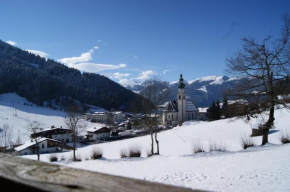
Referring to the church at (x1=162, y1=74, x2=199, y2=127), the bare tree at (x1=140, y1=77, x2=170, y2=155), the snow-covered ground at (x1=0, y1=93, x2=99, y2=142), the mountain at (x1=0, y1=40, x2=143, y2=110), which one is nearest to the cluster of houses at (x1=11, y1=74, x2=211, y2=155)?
the church at (x1=162, y1=74, x2=199, y2=127)

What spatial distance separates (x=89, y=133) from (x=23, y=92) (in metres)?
100

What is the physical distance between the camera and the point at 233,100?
547 inches

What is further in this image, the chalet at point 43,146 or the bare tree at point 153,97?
the chalet at point 43,146

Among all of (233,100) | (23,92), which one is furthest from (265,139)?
(23,92)

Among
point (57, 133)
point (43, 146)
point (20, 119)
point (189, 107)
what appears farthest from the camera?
point (20, 119)

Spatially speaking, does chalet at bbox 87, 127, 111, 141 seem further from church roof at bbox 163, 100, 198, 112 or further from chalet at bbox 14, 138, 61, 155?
church roof at bbox 163, 100, 198, 112

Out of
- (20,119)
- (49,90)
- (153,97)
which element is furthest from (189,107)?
(49,90)

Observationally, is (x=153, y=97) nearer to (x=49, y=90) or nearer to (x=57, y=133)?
(x=57, y=133)

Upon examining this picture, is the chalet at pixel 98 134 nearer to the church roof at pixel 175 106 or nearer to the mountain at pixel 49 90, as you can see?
the church roof at pixel 175 106

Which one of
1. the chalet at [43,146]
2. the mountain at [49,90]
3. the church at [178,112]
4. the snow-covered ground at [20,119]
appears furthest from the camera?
the mountain at [49,90]

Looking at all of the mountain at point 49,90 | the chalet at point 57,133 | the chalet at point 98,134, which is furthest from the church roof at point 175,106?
the mountain at point 49,90

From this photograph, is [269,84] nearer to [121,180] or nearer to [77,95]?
[121,180]

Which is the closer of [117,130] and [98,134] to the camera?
[98,134]

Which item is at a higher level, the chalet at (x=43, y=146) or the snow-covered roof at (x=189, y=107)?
the snow-covered roof at (x=189, y=107)
